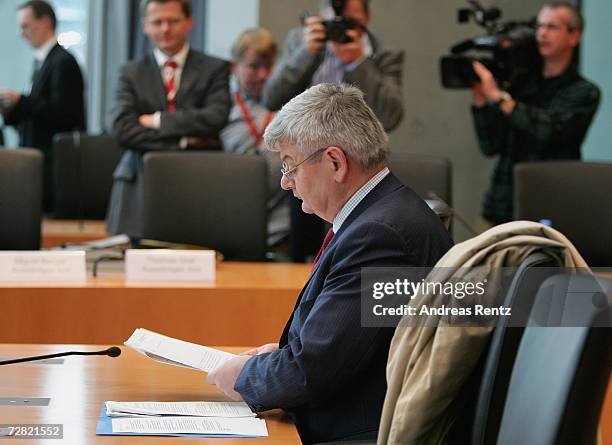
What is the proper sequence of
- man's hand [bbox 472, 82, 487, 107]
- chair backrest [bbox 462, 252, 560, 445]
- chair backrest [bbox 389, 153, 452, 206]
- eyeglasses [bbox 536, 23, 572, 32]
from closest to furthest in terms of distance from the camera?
1. chair backrest [bbox 462, 252, 560, 445]
2. chair backrest [bbox 389, 153, 452, 206]
3. eyeglasses [bbox 536, 23, 572, 32]
4. man's hand [bbox 472, 82, 487, 107]

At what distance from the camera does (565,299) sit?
51.3 inches

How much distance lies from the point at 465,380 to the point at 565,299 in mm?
228

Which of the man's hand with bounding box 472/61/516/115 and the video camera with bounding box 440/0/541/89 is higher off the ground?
the video camera with bounding box 440/0/541/89

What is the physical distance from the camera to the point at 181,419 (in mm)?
1732

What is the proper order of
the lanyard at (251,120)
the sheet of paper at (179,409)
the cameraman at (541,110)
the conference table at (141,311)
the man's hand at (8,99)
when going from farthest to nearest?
the man's hand at (8,99) → the lanyard at (251,120) → the cameraman at (541,110) → the conference table at (141,311) → the sheet of paper at (179,409)

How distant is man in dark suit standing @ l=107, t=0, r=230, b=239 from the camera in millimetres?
4340

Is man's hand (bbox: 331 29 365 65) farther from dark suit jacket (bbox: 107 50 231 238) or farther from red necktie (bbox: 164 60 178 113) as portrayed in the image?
red necktie (bbox: 164 60 178 113)

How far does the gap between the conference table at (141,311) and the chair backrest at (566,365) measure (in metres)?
1.68

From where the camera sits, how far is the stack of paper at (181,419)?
1657 millimetres

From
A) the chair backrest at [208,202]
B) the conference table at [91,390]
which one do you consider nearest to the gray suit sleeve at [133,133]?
the chair backrest at [208,202]

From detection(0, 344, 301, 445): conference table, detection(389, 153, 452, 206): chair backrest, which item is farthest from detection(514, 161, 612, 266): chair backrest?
detection(0, 344, 301, 445): conference table

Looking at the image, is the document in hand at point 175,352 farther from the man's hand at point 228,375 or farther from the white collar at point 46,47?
the white collar at point 46,47

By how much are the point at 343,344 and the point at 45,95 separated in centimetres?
447

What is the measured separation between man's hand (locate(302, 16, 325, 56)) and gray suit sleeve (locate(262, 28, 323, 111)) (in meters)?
0.03
